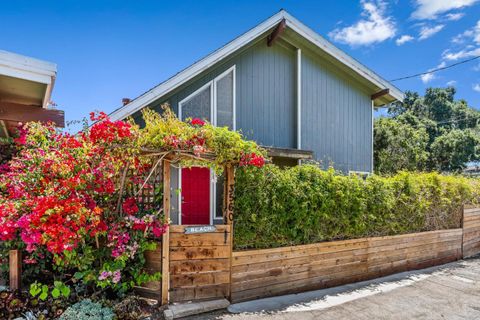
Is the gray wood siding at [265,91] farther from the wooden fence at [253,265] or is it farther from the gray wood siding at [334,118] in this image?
the wooden fence at [253,265]

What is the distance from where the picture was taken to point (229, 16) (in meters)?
10.8

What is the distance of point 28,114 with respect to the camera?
4570 millimetres

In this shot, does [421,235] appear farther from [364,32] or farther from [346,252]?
[364,32]

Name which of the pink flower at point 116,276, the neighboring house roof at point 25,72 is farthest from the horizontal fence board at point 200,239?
the neighboring house roof at point 25,72

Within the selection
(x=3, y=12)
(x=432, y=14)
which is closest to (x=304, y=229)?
(x=3, y=12)

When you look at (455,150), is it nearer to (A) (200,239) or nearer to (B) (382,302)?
(B) (382,302)

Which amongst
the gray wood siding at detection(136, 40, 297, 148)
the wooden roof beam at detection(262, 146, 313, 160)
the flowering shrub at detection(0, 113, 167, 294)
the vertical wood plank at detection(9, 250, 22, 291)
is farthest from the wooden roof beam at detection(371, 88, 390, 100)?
the vertical wood plank at detection(9, 250, 22, 291)

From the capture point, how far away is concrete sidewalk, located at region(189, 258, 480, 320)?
434cm

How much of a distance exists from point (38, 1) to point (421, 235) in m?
10.9

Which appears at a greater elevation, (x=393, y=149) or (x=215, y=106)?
(x=215, y=106)

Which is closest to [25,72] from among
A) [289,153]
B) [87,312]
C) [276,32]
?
[87,312]

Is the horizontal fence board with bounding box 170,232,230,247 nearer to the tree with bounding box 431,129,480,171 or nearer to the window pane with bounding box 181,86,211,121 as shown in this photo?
the window pane with bounding box 181,86,211,121

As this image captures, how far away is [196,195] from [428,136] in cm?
1849

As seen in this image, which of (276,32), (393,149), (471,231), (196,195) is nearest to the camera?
(196,195)
